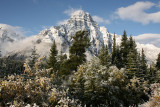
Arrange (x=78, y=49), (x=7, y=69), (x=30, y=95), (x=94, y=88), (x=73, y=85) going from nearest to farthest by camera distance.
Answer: (x=30, y=95)
(x=94, y=88)
(x=73, y=85)
(x=78, y=49)
(x=7, y=69)

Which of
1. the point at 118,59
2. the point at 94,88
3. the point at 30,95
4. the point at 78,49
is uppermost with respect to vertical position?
the point at 78,49

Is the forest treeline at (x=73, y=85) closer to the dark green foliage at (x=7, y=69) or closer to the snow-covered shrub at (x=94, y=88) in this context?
the snow-covered shrub at (x=94, y=88)

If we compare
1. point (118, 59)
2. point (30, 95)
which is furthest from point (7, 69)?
point (30, 95)

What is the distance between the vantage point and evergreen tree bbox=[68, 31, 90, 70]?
19805mm

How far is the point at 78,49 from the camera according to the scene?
809 inches

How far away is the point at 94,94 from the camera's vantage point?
12.6 m

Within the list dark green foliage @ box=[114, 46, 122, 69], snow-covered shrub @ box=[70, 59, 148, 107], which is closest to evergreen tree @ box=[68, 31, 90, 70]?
snow-covered shrub @ box=[70, 59, 148, 107]

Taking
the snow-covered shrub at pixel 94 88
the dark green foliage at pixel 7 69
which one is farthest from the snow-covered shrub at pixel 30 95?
the snow-covered shrub at pixel 94 88

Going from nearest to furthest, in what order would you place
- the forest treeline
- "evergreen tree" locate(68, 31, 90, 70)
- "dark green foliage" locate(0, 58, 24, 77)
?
the forest treeline < "evergreen tree" locate(68, 31, 90, 70) < "dark green foliage" locate(0, 58, 24, 77)

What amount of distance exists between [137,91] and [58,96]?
71.6 ft

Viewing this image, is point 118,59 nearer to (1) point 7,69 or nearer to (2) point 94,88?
(2) point 94,88

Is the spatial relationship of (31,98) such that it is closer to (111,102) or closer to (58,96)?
(58,96)

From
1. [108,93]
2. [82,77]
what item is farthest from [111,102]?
[82,77]

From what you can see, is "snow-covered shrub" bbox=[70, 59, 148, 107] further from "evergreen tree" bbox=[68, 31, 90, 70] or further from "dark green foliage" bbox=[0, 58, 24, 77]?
"dark green foliage" bbox=[0, 58, 24, 77]
